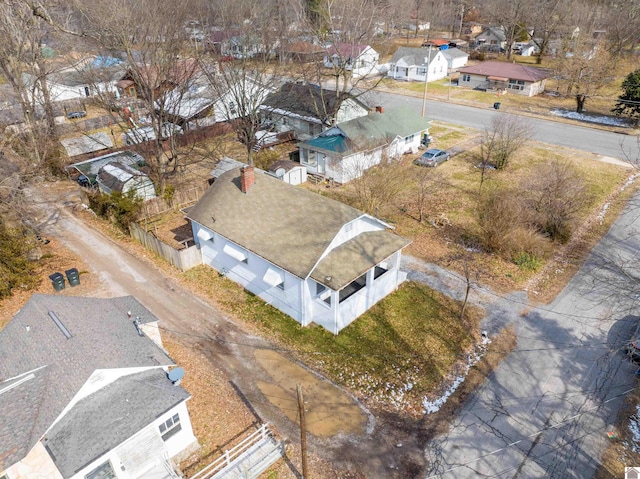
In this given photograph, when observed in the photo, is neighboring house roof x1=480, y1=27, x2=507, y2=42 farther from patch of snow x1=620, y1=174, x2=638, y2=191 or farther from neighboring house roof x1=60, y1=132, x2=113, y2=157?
neighboring house roof x1=60, y1=132, x2=113, y2=157

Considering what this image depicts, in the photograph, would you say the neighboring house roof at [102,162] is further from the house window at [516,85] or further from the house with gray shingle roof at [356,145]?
the house window at [516,85]

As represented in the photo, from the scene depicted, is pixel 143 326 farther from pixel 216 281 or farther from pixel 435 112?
pixel 435 112

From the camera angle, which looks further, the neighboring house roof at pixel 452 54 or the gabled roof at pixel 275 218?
the neighboring house roof at pixel 452 54

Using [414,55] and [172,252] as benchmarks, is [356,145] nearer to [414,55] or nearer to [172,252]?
[172,252]

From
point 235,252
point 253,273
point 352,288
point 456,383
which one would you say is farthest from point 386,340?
point 235,252

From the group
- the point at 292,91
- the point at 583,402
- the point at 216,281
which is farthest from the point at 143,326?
the point at 292,91

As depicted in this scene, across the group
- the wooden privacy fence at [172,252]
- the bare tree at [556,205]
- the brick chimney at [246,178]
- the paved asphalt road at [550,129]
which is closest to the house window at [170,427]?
the wooden privacy fence at [172,252]
